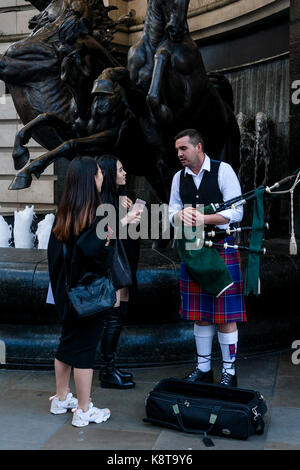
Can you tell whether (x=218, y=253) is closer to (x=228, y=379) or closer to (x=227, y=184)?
(x=227, y=184)

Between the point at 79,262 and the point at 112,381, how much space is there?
123 cm

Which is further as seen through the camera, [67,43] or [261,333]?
[67,43]

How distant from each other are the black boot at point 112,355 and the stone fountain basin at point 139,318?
539mm

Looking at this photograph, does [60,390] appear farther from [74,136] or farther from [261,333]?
[74,136]

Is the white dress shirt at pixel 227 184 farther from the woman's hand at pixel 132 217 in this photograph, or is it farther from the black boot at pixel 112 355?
the black boot at pixel 112 355

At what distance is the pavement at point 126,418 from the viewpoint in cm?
337

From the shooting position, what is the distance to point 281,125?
9.91 meters

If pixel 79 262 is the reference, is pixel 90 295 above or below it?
below

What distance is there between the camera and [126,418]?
12.4 feet

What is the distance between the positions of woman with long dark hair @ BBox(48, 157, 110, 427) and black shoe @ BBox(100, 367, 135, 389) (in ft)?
1.86

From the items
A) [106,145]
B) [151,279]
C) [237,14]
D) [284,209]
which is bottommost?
[151,279]

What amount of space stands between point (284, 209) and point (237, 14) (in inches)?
156

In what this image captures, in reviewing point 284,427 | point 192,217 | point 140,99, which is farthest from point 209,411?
point 140,99
